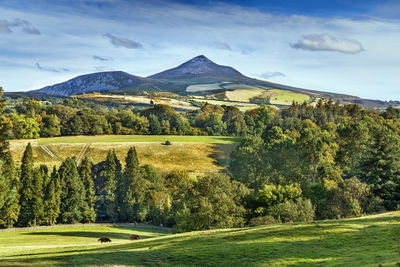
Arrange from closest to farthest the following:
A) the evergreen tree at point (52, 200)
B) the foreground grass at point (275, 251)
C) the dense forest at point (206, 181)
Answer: the foreground grass at point (275, 251) → the dense forest at point (206, 181) → the evergreen tree at point (52, 200)

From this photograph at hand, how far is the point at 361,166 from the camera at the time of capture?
65.7m

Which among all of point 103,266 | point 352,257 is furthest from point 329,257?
point 103,266

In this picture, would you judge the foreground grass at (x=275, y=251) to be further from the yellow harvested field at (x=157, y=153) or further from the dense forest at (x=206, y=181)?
the yellow harvested field at (x=157, y=153)

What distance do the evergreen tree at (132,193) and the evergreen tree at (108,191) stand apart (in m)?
2.78

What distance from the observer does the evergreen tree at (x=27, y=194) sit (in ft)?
271

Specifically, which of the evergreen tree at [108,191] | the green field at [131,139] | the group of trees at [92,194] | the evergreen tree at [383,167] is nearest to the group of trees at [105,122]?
the green field at [131,139]

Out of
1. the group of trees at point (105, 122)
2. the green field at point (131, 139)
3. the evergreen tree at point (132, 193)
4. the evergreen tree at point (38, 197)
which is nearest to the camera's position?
the evergreen tree at point (38, 197)

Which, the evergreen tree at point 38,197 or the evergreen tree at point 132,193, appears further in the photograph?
the evergreen tree at point 132,193

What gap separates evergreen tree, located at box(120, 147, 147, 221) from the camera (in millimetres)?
91750

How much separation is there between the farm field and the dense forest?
1055 centimetres

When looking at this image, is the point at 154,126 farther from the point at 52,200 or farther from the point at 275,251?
the point at 275,251

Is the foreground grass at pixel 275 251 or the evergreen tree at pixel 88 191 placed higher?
the foreground grass at pixel 275 251

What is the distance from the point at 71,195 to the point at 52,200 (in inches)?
236

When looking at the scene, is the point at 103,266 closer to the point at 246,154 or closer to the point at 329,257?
the point at 329,257
